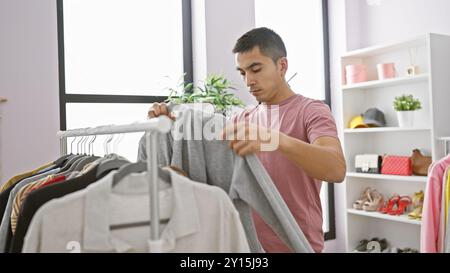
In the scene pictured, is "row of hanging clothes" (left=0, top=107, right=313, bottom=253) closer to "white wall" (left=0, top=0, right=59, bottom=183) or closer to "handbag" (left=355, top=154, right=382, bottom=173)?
"white wall" (left=0, top=0, right=59, bottom=183)

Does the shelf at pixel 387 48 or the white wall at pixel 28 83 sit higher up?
the shelf at pixel 387 48

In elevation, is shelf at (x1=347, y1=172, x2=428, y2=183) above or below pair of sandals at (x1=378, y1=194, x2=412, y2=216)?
above

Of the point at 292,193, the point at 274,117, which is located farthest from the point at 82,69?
the point at 292,193

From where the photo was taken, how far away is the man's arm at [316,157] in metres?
0.99

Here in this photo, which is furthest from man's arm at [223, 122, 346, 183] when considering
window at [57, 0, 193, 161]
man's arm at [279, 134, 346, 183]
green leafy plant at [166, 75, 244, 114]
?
window at [57, 0, 193, 161]

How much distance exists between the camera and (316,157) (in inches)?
41.4

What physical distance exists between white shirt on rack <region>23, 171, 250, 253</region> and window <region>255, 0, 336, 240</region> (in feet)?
9.35

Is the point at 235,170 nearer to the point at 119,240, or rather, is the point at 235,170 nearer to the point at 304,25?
the point at 119,240

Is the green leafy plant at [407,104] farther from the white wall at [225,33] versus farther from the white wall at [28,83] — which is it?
the white wall at [28,83]

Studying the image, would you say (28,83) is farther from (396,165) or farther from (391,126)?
(391,126)

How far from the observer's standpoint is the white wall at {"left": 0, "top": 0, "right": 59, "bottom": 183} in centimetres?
221

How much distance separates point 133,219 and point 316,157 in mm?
504

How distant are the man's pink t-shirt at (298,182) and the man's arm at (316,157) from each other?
186mm

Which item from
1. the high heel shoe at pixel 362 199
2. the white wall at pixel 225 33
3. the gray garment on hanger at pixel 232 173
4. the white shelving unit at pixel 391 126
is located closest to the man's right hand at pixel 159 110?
the gray garment on hanger at pixel 232 173
